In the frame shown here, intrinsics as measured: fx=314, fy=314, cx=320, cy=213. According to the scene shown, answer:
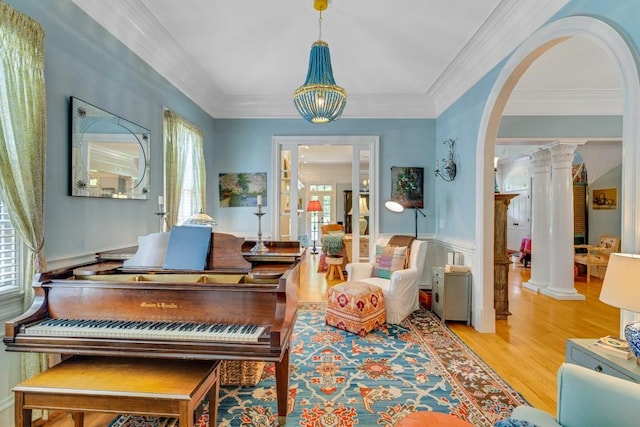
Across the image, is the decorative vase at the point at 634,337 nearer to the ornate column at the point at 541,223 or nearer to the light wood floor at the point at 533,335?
the light wood floor at the point at 533,335

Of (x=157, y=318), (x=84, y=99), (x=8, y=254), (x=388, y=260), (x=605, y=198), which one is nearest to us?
(x=157, y=318)

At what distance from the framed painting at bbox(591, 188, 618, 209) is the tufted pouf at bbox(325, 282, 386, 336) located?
6.31 metres

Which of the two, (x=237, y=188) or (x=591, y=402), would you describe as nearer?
(x=591, y=402)

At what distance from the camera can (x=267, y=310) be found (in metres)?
1.65

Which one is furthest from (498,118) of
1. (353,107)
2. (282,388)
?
(282,388)

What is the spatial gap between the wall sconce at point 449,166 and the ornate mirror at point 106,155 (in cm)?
373

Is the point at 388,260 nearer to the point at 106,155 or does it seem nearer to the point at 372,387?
the point at 372,387

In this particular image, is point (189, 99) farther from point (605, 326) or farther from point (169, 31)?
point (605, 326)

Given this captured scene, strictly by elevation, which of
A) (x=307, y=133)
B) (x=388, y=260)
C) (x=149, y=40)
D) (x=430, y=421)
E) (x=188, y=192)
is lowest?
(x=430, y=421)

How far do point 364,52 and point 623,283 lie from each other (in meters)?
3.19

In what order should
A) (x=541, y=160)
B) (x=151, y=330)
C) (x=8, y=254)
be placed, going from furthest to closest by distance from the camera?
(x=541, y=160), (x=8, y=254), (x=151, y=330)

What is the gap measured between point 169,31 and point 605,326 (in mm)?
5849

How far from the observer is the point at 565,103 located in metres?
4.36

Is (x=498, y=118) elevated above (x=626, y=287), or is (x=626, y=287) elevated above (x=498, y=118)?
(x=498, y=118)
